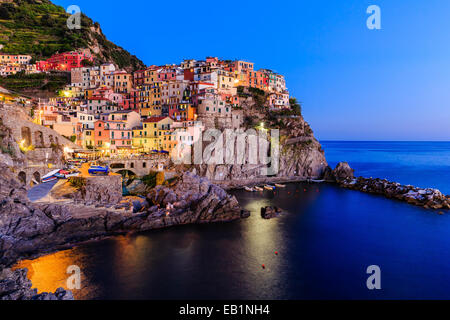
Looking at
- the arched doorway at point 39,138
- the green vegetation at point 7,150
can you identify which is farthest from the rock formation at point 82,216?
the arched doorway at point 39,138

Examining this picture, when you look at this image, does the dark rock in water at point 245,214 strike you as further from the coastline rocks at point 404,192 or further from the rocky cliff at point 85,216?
the coastline rocks at point 404,192

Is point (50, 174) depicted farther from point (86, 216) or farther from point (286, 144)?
point (286, 144)

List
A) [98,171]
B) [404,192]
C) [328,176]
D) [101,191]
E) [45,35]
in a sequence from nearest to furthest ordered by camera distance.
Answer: [101,191] → [98,171] → [404,192] → [328,176] → [45,35]

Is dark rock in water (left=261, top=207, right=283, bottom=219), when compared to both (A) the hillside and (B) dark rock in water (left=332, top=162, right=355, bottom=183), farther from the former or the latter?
(A) the hillside

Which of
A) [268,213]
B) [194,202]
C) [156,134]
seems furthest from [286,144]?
[194,202]

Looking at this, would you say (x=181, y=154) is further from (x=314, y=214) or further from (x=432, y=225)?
(x=432, y=225)

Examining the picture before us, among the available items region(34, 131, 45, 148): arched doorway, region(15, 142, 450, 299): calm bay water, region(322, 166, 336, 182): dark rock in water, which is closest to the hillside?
region(34, 131, 45, 148): arched doorway

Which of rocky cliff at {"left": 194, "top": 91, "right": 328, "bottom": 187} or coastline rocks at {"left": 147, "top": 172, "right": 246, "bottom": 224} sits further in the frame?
rocky cliff at {"left": 194, "top": 91, "right": 328, "bottom": 187}
